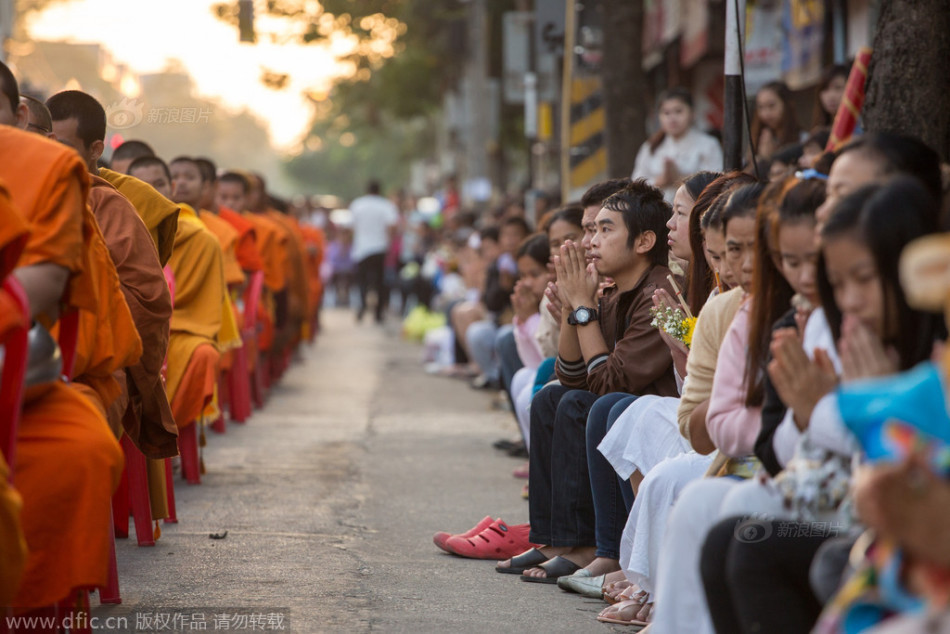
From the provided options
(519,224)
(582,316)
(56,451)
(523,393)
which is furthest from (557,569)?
(519,224)

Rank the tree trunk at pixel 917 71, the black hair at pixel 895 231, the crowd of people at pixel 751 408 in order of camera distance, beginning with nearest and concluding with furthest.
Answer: the crowd of people at pixel 751 408 → the black hair at pixel 895 231 → the tree trunk at pixel 917 71

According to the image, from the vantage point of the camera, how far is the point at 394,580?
→ 5012mm

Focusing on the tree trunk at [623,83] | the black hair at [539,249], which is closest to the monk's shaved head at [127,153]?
the black hair at [539,249]

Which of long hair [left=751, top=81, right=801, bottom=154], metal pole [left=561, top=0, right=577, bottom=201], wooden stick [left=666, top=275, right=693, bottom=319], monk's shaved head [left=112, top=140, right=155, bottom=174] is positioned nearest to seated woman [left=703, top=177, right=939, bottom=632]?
wooden stick [left=666, top=275, right=693, bottom=319]

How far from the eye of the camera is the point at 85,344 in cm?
420

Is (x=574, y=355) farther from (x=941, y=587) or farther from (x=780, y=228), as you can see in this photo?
(x=941, y=587)

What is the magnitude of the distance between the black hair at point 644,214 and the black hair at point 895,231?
228 centimetres

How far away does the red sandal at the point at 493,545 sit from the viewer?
5453mm

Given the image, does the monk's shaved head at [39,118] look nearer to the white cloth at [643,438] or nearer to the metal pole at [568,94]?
the white cloth at [643,438]

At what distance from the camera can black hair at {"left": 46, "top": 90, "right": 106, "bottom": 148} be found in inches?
208

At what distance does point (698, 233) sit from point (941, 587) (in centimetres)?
250

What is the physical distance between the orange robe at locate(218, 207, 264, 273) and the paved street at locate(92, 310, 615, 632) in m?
1.12

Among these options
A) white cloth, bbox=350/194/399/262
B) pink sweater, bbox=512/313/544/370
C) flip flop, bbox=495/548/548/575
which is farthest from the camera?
white cloth, bbox=350/194/399/262

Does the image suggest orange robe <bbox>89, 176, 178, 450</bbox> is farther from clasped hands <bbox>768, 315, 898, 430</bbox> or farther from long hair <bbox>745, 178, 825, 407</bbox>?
clasped hands <bbox>768, 315, 898, 430</bbox>
